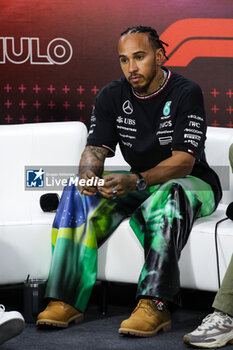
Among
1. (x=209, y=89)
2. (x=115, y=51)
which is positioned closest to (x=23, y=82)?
(x=115, y=51)

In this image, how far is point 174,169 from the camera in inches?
114

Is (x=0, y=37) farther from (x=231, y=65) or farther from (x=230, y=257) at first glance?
(x=230, y=257)

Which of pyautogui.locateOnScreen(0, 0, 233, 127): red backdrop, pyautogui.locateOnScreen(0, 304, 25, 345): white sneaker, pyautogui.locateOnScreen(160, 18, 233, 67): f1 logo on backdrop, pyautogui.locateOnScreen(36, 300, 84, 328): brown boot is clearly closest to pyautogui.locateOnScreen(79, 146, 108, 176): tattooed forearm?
pyautogui.locateOnScreen(36, 300, 84, 328): brown boot

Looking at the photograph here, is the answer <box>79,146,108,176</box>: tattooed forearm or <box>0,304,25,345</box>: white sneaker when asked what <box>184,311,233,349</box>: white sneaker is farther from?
<box>79,146,108,176</box>: tattooed forearm

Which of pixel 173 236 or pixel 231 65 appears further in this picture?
pixel 231 65

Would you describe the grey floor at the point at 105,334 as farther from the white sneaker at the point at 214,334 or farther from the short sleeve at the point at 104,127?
the short sleeve at the point at 104,127

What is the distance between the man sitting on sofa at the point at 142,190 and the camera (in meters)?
2.63

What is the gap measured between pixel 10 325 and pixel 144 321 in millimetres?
534

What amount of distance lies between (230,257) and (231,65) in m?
1.57

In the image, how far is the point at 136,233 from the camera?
2855 millimetres

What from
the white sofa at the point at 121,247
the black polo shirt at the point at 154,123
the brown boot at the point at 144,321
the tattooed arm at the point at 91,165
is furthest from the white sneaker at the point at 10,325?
the black polo shirt at the point at 154,123

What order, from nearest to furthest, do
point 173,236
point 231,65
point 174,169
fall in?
point 173,236
point 174,169
point 231,65

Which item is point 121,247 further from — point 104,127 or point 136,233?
point 104,127

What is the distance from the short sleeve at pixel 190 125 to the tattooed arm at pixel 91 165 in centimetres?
38
